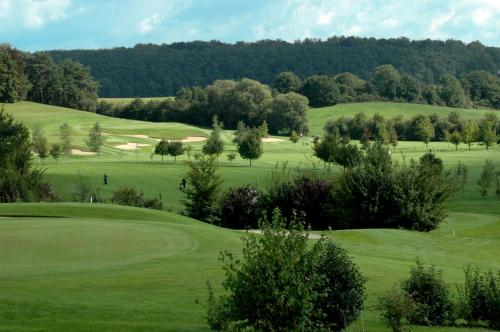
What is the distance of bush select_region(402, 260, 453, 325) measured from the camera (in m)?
15.6

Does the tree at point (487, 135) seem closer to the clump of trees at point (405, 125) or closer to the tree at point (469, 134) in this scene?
the tree at point (469, 134)

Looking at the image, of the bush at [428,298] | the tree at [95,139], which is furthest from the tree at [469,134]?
the bush at [428,298]

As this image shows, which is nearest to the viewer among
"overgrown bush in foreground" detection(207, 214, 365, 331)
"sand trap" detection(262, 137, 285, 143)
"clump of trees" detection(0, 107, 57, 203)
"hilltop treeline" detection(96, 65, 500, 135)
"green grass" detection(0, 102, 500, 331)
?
"overgrown bush in foreground" detection(207, 214, 365, 331)

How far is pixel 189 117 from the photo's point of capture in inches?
6467

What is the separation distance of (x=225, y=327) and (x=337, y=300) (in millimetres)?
2081

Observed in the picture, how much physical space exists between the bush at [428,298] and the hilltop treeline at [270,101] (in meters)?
114

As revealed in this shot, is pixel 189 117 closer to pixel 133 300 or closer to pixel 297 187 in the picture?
pixel 297 187

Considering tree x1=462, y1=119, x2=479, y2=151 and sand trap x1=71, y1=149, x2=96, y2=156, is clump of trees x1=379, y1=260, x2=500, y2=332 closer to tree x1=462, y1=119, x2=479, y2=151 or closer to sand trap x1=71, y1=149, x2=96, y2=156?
sand trap x1=71, y1=149, x2=96, y2=156

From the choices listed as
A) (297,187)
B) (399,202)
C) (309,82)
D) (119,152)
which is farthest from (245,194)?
(309,82)

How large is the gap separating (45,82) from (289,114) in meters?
61.9

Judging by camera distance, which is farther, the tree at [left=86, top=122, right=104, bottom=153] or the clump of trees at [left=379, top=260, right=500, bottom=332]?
the tree at [left=86, top=122, right=104, bottom=153]

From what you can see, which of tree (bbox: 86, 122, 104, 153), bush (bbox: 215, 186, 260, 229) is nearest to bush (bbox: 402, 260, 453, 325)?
bush (bbox: 215, 186, 260, 229)

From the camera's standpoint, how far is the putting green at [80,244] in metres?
19.3

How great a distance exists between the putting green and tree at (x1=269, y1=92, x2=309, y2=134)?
387 ft
